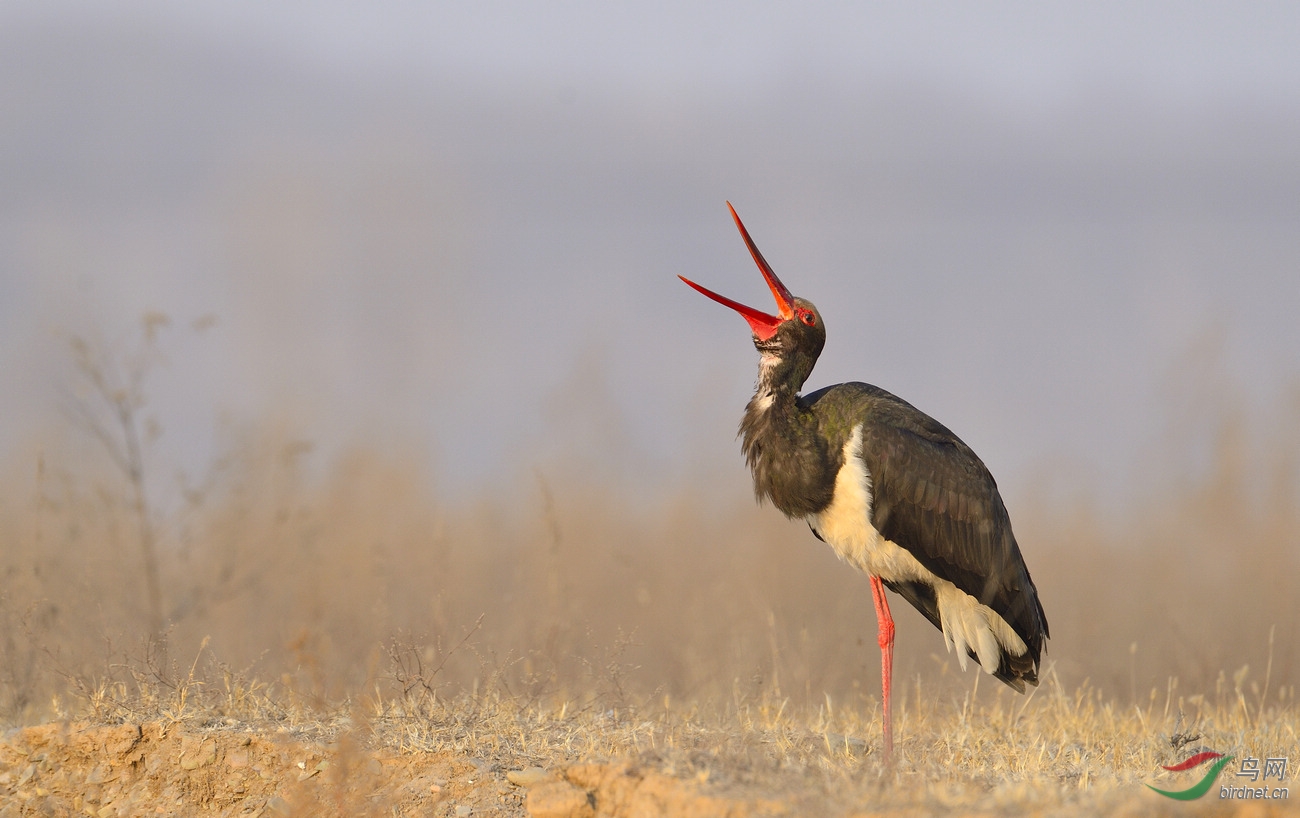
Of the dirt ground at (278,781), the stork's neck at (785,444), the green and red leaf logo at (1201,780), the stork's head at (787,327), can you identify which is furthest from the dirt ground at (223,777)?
the stork's head at (787,327)

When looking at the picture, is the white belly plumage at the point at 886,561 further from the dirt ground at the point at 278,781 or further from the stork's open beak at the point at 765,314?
the dirt ground at the point at 278,781

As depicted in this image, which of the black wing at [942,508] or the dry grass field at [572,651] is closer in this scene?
the dry grass field at [572,651]

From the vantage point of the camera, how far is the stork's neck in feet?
17.8

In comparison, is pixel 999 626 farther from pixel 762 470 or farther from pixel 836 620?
pixel 836 620

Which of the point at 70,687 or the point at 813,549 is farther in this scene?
the point at 813,549

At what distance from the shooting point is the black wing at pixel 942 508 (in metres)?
5.40

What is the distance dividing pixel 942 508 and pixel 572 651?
13.9 ft

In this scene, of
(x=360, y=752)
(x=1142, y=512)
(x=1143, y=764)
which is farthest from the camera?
Result: (x=1142, y=512)

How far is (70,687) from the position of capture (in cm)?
527

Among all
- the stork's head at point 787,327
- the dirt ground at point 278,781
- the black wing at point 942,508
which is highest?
the stork's head at point 787,327

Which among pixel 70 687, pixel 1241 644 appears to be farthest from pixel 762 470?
pixel 1241 644

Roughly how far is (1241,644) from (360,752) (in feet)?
29.2

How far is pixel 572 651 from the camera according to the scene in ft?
29.7

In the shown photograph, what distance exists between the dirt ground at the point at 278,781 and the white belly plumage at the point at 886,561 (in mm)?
1821
